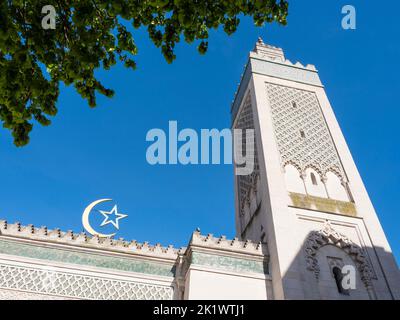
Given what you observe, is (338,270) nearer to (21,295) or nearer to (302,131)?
(302,131)

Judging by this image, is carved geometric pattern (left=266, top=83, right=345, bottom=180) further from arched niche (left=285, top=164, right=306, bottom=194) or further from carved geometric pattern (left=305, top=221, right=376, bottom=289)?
carved geometric pattern (left=305, top=221, right=376, bottom=289)

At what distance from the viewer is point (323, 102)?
12.2 meters

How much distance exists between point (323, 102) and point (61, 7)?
10.5 meters

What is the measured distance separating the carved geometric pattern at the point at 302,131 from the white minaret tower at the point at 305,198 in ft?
0.11

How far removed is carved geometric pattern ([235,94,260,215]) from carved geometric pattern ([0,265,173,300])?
4.37 m

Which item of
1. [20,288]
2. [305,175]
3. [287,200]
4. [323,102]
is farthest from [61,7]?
[323,102]

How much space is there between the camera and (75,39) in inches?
134

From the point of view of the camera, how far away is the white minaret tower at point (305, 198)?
7719 millimetres

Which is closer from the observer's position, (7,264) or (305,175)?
(7,264)

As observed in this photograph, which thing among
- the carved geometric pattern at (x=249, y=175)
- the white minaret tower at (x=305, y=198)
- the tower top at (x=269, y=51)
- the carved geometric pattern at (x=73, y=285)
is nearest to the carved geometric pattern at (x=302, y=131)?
the white minaret tower at (x=305, y=198)

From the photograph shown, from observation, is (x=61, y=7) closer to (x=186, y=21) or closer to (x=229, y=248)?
(x=186, y=21)

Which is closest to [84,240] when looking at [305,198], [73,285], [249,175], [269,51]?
[73,285]

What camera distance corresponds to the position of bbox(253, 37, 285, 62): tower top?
14.4m

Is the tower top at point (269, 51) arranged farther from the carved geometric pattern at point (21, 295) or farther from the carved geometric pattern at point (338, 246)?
the carved geometric pattern at point (21, 295)
